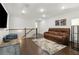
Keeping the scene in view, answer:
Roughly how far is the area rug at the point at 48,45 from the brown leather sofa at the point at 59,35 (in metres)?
0.08

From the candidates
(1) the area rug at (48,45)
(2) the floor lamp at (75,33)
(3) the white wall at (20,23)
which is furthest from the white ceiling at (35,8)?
(1) the area rug at (48,45)

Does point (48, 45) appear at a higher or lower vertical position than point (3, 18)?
lower

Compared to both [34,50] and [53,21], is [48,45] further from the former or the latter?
[53,21]

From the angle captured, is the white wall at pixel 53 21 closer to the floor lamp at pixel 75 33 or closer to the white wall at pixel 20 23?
the floor lamp at pixel 75 33

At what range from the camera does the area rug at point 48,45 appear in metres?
2.26

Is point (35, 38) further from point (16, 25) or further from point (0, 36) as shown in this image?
point (0, 36)

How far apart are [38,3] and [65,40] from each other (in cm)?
95

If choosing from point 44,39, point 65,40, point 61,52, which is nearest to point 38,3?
point 44,39

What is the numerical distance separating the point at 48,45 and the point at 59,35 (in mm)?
311

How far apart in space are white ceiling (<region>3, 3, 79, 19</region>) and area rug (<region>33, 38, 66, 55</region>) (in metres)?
0.52

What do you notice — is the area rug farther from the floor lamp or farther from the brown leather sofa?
the floor lamp

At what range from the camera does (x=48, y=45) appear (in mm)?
2307

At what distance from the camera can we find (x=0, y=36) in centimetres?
228

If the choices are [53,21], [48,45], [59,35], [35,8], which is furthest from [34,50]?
[35,8]
